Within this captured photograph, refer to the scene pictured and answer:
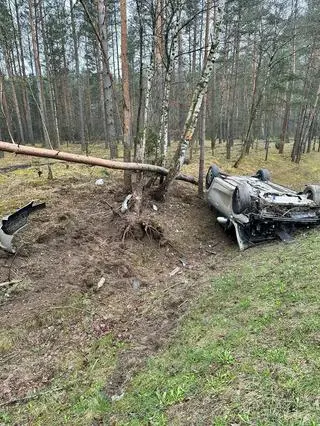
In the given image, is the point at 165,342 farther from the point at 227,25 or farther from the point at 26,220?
the point at 227,25

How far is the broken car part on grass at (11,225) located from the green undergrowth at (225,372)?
3.01 m

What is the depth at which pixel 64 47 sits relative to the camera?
25969 millimetres

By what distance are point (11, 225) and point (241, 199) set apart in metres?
4.92

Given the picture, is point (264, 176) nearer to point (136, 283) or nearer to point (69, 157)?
point (136, 283)

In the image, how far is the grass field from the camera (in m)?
2.83

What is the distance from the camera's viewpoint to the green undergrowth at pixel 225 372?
9.18 ft

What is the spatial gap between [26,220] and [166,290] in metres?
3.73

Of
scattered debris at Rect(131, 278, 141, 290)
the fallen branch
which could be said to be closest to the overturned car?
the fallen branch

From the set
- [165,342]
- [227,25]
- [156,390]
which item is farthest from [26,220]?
[227,25]

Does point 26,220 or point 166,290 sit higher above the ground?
point 26,220

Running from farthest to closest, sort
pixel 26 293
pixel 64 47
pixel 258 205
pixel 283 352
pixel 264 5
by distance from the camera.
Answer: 1. pixel 64 47
2. pixel 264 5
3. pixel 258 205
4. pixel 26 293
5. pixel 283 352

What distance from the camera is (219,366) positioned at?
135 inches

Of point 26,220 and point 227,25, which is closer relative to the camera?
point 26,220

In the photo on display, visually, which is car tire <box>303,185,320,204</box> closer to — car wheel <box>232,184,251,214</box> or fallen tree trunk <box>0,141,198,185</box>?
car wheel <box>232,184,251,214</box>
